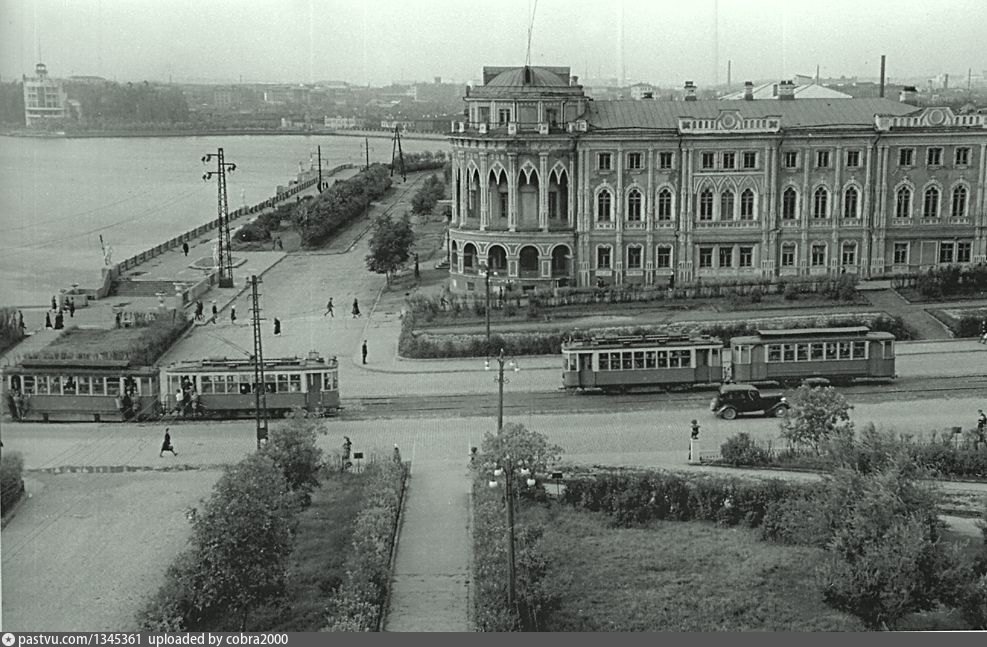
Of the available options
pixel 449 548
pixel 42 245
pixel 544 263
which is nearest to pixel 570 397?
pixel 449 548

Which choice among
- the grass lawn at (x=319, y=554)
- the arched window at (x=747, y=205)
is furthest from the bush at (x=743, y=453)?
the arched window at (x=747, y=205)

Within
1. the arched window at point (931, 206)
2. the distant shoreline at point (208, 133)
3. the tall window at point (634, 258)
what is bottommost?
the tall window at point (634, 258)

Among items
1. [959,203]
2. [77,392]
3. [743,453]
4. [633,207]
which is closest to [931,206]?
[959,203]

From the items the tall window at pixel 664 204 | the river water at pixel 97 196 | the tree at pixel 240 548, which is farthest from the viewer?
the river water at pixel 97 196

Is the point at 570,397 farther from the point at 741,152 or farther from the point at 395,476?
the point at 741,152

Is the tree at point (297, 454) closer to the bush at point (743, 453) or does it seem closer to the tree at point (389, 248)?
the bush at point (743, 453)

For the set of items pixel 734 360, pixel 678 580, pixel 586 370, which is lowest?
pixel 678 580

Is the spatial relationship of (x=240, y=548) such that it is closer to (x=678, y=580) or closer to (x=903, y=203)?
(x=678, y=580)
